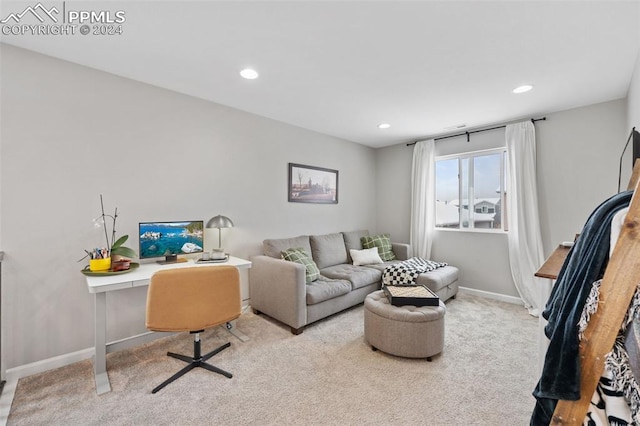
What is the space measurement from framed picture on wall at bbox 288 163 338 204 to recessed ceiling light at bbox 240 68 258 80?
1.50 m

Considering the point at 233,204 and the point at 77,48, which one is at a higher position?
the point at 77,48

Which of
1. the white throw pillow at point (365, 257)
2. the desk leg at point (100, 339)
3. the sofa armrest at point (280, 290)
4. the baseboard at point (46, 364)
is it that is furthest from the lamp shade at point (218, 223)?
the white throw pillow at point (365, 257)

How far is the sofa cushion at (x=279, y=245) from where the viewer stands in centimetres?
342

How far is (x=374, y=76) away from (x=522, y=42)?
1.11m

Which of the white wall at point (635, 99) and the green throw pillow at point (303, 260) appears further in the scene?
the green throw pillow at point (303, 260)

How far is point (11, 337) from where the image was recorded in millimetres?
2061

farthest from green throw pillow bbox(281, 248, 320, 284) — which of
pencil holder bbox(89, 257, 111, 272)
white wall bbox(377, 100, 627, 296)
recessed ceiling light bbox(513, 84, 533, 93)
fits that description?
recessed ceiling light bbox(513, 84, 533, 93)

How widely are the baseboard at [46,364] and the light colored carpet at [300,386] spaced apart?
76mm

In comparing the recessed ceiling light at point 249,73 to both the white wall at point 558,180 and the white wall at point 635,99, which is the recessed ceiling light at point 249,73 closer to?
the white wall at point 635,99

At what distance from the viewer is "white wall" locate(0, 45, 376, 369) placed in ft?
6.82

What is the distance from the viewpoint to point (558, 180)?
3.38m

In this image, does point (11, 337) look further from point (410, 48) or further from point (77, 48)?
point (410, 48)

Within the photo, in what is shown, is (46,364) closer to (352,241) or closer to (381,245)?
(352,241)

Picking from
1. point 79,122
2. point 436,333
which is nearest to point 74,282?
point 79,122
